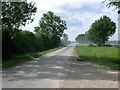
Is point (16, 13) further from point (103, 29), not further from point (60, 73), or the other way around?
point (103, 29)

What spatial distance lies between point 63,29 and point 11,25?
7851 centimetres

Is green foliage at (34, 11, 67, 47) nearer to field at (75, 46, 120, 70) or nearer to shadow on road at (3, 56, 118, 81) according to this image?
field at (75, 46, 120, 70)

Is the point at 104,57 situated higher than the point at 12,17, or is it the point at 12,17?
the point at 12,17

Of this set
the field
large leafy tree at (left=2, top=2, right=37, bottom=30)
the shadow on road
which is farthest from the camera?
large leafy tree at (left=2, top=2, right=37, bottom=30)

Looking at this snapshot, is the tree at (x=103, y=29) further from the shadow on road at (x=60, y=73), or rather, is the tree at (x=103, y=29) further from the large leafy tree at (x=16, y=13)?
the shadow on road at (x=60, y=73)

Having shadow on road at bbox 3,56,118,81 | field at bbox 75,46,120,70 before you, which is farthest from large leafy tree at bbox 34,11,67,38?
shadow on road at bbox 3,56,118,81

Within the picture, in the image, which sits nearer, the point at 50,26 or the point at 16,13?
the point at 16,13

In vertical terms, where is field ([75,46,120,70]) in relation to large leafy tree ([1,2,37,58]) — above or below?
below

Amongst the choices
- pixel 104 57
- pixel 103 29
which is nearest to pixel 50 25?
pixel 103 29

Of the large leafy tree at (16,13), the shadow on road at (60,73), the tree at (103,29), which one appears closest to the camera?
the shadow on road at (60,73)

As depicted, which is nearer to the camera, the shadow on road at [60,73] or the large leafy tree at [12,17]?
the shadow on road at [60,73]

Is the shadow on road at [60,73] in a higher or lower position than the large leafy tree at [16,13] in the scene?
lower

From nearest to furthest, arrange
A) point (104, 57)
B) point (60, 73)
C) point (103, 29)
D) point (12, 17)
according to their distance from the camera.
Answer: point (60, 73) < point (12, 17) < point (104, 57) < point (103, 29)

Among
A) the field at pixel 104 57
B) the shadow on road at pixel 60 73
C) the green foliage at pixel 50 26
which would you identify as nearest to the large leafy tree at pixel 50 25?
the green foliage at pixel 50 26
